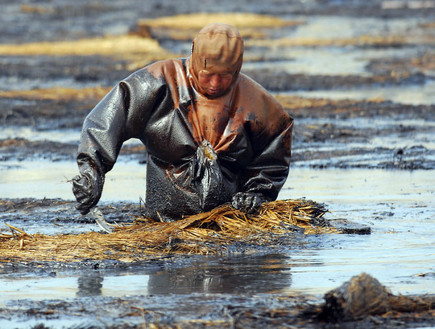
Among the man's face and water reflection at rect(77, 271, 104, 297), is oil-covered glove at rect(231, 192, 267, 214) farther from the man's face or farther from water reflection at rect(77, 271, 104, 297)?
water reflection at rect(77, 271, 104, 297)

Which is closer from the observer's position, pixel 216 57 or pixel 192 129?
pixel 216 57

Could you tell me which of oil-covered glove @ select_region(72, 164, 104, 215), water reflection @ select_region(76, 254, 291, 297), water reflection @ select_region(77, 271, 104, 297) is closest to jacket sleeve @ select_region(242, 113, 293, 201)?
water reflection @ select_region(76, 254, 291, 297)

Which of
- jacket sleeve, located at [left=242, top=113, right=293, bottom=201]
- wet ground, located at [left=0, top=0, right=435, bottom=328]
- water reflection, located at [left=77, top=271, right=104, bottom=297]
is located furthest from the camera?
jacket sleeve, located at [left=242, top=113, right=293, bottom=201]

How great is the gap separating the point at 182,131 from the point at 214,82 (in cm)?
45

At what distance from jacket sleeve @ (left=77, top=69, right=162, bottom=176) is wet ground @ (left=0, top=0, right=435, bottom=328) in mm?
924

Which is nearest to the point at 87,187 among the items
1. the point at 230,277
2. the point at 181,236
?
the point at 181,236

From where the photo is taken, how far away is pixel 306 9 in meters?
40.6

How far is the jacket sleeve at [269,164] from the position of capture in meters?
8.61

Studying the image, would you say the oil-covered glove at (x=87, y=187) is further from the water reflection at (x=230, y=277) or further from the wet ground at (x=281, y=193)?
the water reflection at (x=230, y=277)

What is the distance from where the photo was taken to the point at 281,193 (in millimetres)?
10867

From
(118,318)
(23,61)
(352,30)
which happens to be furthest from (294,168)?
(352,30)

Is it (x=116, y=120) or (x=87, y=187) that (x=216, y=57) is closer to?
(x=116, y=120)

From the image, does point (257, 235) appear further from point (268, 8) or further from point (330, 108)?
point (268, 8)

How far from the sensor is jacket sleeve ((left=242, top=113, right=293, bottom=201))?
8609 millimetres
